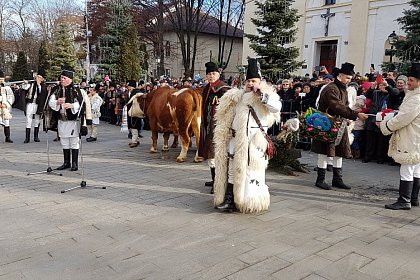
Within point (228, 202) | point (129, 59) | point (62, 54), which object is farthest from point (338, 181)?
point (62, 54)

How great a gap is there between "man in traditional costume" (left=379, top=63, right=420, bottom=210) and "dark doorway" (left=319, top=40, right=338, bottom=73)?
1901 cm

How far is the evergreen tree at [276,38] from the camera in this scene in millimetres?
15875

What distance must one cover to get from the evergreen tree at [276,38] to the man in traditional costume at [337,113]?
32.5 feet

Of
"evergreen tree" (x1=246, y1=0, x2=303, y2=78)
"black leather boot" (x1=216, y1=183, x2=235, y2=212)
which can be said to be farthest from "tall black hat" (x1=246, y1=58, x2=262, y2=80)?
"evergreen tree" (x1=246, y1=0, x2=303, y2=78)

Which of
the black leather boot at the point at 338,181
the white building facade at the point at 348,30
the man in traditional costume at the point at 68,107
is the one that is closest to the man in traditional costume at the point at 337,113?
the black leather boot at the point at 338,181

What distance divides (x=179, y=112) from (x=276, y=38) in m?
9.09

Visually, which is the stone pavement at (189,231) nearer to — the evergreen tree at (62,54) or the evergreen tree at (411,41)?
the evergreen tree at (411,41)

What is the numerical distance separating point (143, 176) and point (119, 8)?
21.6 metres

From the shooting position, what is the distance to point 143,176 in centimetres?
726

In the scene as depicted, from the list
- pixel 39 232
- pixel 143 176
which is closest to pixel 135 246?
pixel 39 232

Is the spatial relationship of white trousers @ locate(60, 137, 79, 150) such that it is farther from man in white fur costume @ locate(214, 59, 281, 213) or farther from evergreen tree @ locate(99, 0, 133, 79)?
evergreen tree @ locate(99, 0, 133, 79)

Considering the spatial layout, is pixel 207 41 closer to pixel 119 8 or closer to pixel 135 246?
pixel 119 8

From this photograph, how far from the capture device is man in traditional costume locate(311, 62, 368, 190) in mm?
6105

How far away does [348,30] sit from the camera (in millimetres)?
22156
